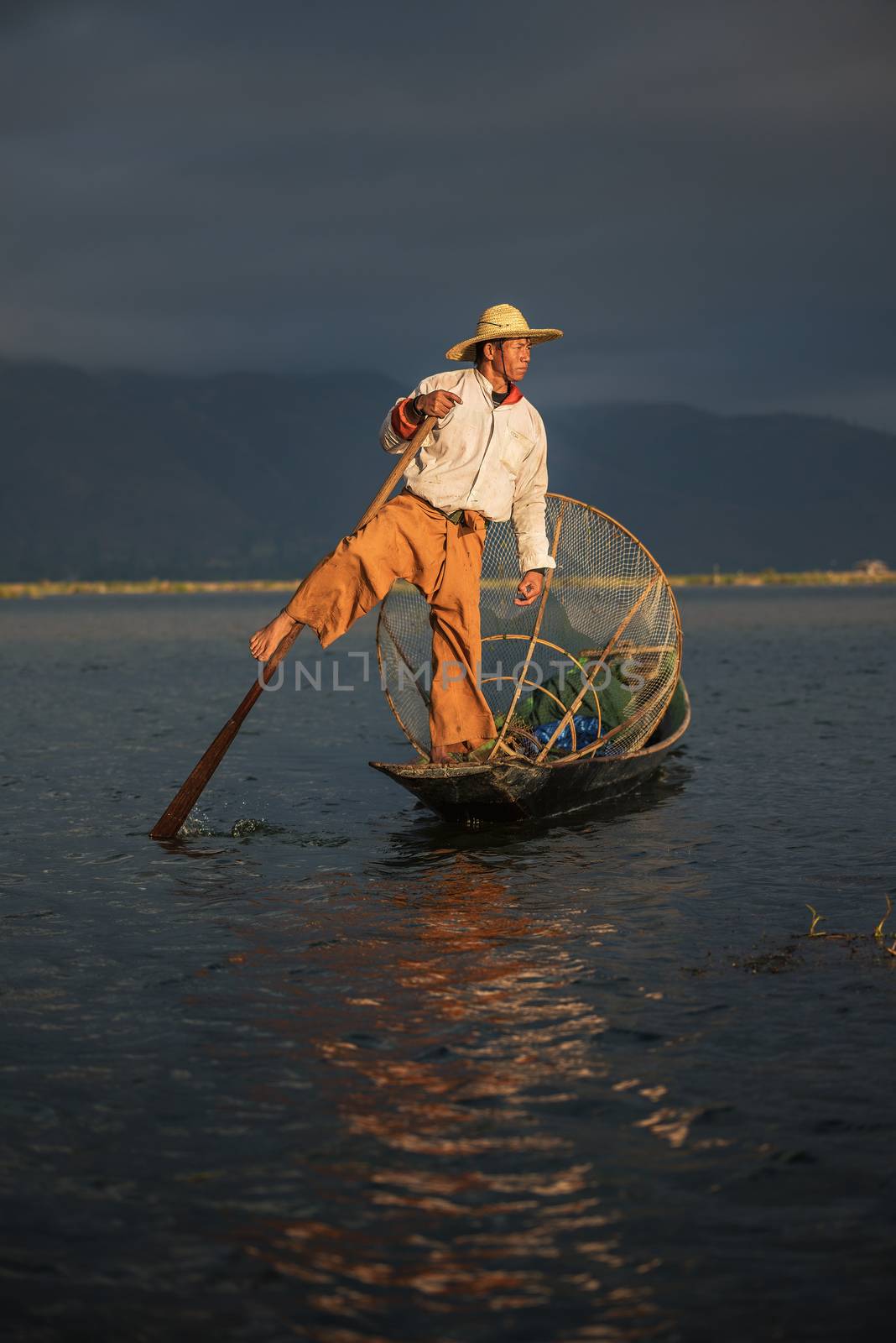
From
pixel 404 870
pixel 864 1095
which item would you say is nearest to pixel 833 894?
pixel 404 870

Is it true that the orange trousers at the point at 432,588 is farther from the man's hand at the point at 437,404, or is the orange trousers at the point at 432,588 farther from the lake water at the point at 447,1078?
the lake water at the point at 447,1078

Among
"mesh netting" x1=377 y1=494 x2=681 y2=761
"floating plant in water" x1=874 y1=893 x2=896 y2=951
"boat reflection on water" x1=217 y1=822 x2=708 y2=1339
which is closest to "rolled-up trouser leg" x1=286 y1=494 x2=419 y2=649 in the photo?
"mesh netting" x1=377 y1=494 x2=681 y2=761

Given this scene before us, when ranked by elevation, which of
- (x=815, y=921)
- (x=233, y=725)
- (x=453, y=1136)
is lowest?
(x=453, y=1136)

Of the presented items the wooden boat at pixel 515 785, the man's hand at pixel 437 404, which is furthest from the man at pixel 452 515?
the wooden boat at pixel 515 785

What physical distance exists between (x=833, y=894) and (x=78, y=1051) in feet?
14.7

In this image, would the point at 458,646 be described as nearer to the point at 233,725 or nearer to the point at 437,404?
the point at 233,725

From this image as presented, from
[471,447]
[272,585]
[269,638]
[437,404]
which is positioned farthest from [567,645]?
[272,585]

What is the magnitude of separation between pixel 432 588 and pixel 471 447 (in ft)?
3.37

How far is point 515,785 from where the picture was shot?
971 cm

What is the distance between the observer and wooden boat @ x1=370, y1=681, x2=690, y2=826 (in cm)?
942

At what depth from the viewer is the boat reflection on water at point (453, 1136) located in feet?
11.9

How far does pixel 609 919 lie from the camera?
7.36m

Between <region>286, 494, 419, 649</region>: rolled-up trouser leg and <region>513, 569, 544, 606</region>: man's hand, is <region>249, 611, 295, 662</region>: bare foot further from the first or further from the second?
<region>513, 569, 544, 606</region>: man's hand

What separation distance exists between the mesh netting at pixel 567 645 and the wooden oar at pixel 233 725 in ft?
5.55
